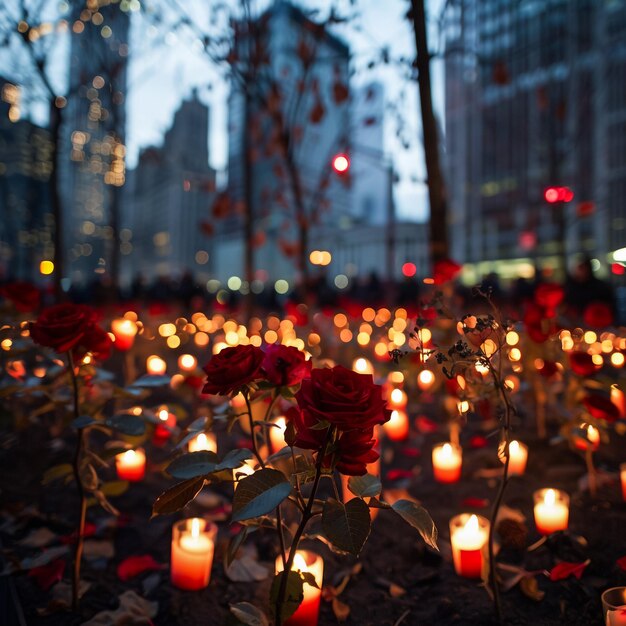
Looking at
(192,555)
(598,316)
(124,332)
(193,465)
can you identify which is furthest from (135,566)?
(598,316)

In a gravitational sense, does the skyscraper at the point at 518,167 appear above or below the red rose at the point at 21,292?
above

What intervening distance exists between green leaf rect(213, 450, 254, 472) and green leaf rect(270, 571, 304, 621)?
346mm

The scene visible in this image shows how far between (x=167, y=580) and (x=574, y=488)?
2.63 m

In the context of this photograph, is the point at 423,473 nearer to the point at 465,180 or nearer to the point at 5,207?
the point at 5,207

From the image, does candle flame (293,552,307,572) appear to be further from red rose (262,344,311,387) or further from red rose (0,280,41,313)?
red rose (0,280,41,313)

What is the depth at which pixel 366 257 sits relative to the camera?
57094 millimetres

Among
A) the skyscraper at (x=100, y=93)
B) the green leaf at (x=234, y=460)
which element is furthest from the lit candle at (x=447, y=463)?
the skyscraper at (x=100, y=93)

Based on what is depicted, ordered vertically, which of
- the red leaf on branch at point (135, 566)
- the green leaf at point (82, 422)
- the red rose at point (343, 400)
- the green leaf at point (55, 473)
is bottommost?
the red leaf on branch at point (135, 566)

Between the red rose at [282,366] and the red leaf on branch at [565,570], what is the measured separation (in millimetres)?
Result: 1699

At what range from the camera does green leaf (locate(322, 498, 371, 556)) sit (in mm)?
1250

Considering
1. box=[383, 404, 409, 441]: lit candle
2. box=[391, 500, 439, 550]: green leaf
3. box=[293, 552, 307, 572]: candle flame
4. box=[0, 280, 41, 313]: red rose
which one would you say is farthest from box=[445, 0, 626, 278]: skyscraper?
box=[391, 500, 439, 550]: green leaf

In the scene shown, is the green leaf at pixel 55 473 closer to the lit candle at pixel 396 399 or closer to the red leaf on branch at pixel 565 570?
the red leaf on branch at pixel 565 570

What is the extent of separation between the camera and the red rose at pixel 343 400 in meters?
1.19

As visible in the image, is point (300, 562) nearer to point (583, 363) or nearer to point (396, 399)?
point (583, 363)
